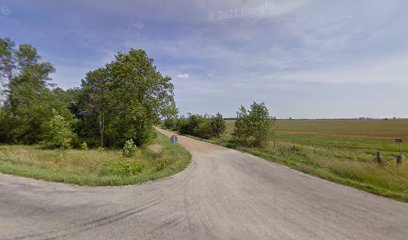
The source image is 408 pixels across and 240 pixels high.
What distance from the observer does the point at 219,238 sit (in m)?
4.91

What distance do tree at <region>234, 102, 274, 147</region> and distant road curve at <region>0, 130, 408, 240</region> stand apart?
48.3ft

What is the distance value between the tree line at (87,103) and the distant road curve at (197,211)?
15.3 m

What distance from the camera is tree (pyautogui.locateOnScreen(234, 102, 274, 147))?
24984 mm

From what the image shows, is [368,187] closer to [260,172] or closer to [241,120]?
[260,172]

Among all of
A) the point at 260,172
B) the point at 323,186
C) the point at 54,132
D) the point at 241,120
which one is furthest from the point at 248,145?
the point at 54,132

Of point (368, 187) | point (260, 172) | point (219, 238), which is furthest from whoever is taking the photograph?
point (260, 172)

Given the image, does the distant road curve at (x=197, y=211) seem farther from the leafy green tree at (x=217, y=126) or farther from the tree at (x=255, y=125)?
the leafy green tree at (x=217, y=126)

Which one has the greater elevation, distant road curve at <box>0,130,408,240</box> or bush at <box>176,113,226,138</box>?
bush at <box>176,113,226,138</box>

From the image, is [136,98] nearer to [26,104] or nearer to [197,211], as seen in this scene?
[26,104]

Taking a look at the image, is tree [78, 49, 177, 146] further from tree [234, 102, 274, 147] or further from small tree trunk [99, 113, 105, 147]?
tree [234, 102, 274, 147]

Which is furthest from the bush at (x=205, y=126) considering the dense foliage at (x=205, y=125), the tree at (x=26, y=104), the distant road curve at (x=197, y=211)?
the distant road curve at (x=197, y=211)

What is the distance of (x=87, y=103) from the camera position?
33.1m

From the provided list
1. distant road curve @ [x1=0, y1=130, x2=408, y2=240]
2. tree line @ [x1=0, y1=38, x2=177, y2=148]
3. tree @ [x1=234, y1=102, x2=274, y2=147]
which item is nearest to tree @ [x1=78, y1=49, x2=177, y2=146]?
tree line @ [x1=0, y1=38, x2=177, y2=148]

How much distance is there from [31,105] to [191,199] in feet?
99.8
